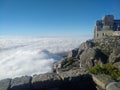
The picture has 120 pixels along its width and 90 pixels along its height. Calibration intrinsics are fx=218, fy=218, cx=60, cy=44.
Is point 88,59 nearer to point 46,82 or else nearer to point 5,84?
point 46,82

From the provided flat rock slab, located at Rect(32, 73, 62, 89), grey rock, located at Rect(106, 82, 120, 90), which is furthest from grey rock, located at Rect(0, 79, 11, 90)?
grey rock, located at Rect(106, 82, 120, 90)

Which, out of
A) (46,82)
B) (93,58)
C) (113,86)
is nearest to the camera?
(113,86)

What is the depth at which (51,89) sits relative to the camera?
20.3 feet

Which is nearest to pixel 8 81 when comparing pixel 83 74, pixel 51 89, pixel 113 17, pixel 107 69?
pixel 51 89

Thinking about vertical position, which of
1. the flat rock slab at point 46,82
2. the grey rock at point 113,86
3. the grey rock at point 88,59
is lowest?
the grey rock at point 88,59

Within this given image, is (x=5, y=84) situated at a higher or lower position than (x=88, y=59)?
higher

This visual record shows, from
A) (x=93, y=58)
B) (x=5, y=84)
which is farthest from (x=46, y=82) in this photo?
(x=93, y=58)

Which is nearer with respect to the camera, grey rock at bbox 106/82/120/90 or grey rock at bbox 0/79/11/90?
grey rock at bbox 106/82/120/90

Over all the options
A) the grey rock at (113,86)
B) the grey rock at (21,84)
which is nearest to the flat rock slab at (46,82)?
the grey rock at (21,84)

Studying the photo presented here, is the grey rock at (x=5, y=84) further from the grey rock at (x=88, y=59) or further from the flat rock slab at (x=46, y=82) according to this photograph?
the grey rock at (x=88, y=59)

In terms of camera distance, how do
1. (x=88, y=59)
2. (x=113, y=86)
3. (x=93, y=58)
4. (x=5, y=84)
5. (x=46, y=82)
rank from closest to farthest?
1. (x=113, y=86)
2. (x=5, y=84)
3. (x=46, y=82)
4. (x=93, y=58)
5. (x=88, y=59)

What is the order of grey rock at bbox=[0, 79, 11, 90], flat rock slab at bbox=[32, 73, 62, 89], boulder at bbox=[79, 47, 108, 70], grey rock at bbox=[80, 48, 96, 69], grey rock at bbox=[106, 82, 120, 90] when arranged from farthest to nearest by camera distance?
1. grey rock at bbox=[80, 48, 96, 69]
2. boulder at bbox=[79, 47, 108, 70]
3. flat rock slab at bbox=[32, 73, 62, 89]
4. grey rock at bbox=[0, 79, 11, 90]
5. grey rock at bbox=[106, 82, 120, 90]

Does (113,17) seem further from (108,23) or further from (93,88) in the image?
(93,88)

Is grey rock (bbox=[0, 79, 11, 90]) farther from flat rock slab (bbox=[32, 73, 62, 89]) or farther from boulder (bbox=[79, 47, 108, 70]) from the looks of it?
boulder (bbox=[79, 47, 108, 70])
